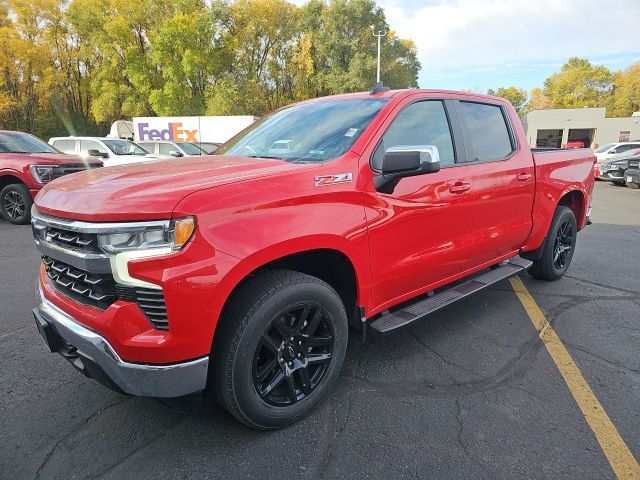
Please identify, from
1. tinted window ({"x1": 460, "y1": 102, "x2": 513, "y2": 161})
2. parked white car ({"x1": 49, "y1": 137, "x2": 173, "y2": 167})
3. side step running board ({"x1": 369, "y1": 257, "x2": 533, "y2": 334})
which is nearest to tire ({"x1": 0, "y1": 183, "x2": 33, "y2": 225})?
parked white car ({"x1": 49, "y1": 137, "x2": 173, "y2": 167})

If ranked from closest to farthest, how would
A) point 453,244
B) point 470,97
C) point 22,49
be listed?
1. point 453,244
2. point 470,97
3. point 22,49

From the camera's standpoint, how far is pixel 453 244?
3.30m

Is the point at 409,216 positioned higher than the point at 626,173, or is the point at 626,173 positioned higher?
the point at 409,216

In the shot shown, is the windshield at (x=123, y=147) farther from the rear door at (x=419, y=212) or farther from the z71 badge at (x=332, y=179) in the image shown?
the z71 badge at (x=332, y=179)

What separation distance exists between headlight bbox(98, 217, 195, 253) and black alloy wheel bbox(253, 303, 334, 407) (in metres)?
0.67

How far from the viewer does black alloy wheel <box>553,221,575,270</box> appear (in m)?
4.90

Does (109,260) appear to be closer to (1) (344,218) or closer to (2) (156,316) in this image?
(2) (156,316)

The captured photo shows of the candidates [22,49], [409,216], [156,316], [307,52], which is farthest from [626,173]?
[22,49]

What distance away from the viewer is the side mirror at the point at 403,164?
251cm

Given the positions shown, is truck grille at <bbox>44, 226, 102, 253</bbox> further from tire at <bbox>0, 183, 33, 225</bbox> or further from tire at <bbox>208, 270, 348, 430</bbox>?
tire at <bbox>0, 183, 33, 225</bbox>

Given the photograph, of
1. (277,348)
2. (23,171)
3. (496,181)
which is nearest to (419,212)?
(496,181)

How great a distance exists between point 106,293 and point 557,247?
4.73m

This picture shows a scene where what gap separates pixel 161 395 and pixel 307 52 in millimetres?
45750

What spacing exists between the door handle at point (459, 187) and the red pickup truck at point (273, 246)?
0.04 feet
